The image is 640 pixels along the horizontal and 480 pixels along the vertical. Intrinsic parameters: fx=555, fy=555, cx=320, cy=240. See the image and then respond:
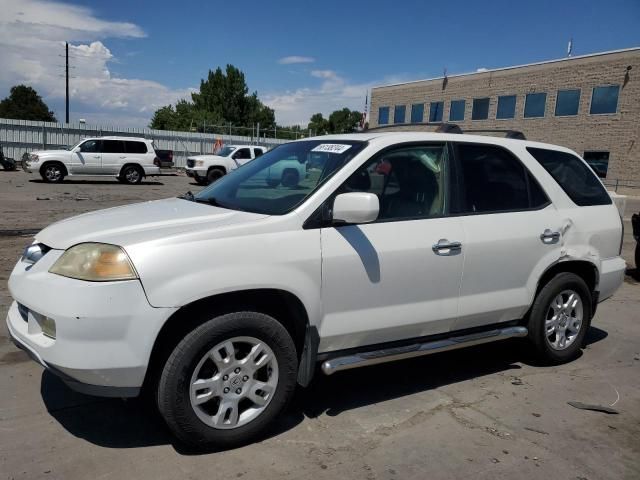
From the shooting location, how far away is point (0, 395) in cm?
368

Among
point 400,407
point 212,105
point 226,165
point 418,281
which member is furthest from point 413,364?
point 212,105

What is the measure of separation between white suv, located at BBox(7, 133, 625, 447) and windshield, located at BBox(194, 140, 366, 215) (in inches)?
0.8

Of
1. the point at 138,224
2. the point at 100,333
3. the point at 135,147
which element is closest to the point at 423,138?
the point at 138,224

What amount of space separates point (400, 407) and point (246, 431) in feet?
3.76

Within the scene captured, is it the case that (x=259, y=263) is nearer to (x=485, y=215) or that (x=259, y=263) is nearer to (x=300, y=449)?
(x=300, y=449)

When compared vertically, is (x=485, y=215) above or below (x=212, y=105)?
→ below

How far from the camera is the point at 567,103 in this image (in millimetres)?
34844

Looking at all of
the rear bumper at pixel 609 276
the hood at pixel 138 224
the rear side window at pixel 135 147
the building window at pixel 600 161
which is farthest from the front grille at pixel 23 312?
the building window at pixel 600 161

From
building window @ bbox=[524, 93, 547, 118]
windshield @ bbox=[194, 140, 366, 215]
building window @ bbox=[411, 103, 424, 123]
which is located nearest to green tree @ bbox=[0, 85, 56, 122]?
building window @ bbox=[411, 103, 424, 123]

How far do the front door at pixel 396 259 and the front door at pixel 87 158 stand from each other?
67.6ft

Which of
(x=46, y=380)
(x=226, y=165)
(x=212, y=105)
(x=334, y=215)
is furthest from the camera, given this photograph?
(x=212, y=105)

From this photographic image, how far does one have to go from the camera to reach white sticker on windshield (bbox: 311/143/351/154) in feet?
12.3

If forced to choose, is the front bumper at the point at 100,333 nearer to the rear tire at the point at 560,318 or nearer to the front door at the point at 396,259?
the front door at the point at 396,259

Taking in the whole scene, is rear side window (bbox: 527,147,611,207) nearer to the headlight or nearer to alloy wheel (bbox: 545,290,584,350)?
alloy wheel (bbox: 545,290,584,350)
